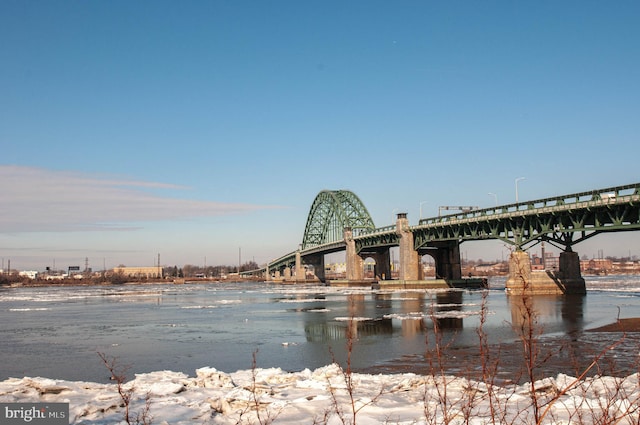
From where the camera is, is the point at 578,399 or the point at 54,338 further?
the point at 54,338

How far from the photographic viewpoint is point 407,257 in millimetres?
93875

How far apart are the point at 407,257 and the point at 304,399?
277 feet

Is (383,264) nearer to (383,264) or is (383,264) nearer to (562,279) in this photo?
(383,264)


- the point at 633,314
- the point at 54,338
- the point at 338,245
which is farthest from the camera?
the point at 338,245

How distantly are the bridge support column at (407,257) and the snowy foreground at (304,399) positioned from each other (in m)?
80.9

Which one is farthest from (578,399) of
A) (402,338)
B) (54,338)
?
(54,338)

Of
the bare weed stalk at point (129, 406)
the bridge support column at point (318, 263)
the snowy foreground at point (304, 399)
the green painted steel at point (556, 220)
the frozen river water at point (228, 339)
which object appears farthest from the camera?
the bridge support column at point (318, 263)

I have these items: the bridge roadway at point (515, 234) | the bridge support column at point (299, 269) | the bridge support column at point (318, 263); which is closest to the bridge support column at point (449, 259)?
the bridge roadway at point (515, 234)

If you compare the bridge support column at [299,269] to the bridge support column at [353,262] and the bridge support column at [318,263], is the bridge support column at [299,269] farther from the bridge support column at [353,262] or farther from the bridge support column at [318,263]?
the bridge support column at [353,262]

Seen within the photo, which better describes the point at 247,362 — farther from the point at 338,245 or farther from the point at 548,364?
the point at 338,245

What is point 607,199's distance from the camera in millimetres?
53250

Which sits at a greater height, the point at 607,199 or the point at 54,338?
the point at 607,199

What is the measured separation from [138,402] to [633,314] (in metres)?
36.1

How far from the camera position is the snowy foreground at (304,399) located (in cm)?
927
